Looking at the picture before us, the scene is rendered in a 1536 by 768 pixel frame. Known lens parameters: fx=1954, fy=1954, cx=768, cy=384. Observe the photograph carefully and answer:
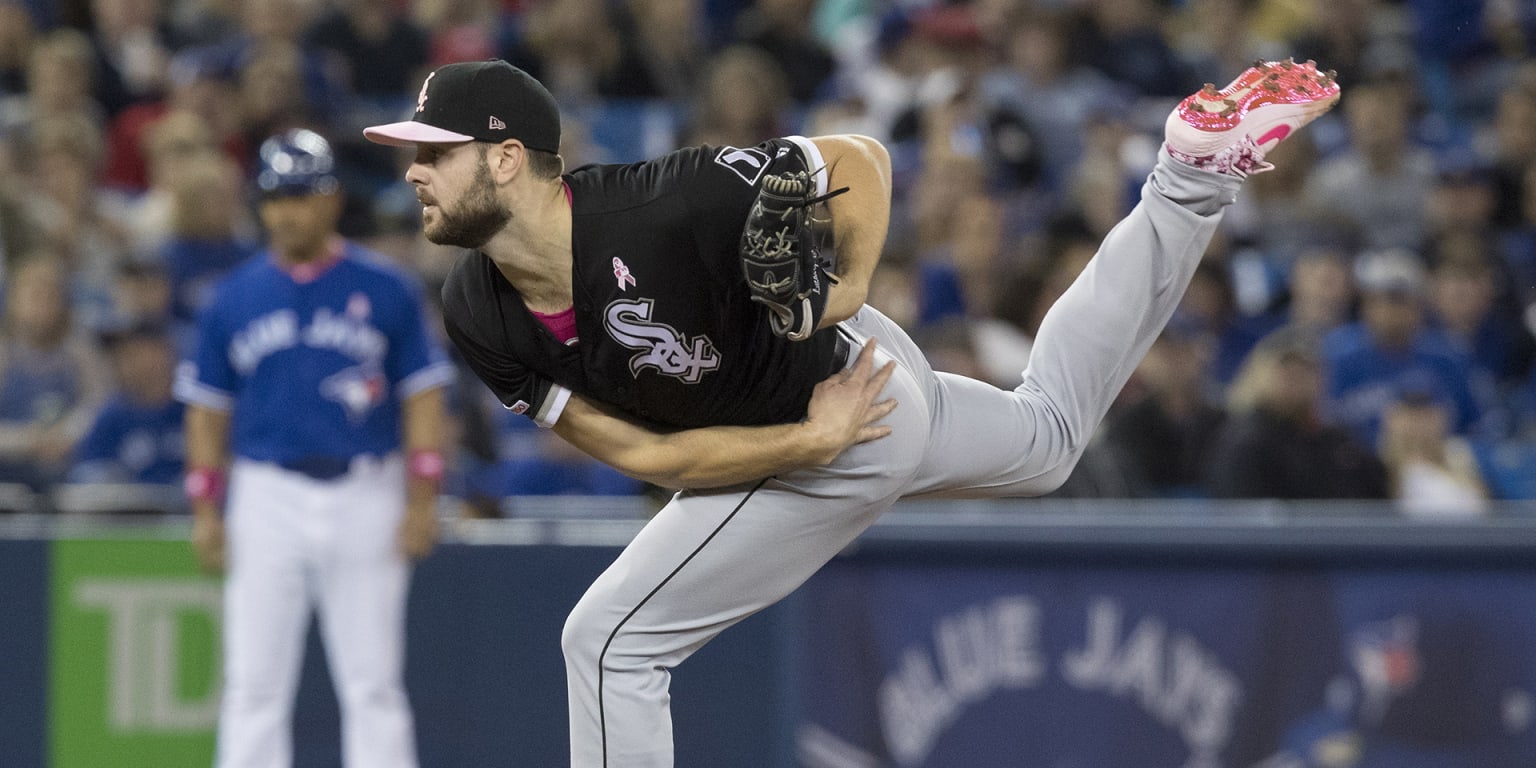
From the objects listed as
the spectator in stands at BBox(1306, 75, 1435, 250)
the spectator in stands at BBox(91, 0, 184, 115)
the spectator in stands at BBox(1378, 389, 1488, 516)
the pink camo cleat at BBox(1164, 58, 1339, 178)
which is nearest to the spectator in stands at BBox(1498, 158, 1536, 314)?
the spectator in stands at BBox(1306, 75, 1435, 250)

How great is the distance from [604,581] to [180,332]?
541 centimetres

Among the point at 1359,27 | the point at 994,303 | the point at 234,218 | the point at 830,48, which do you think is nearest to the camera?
the point at 994,303

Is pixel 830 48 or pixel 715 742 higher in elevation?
pixel 830 48

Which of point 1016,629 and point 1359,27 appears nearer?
point 1016,629

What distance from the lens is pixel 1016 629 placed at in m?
7.10

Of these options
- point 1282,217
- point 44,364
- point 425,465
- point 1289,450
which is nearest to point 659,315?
point 425,465

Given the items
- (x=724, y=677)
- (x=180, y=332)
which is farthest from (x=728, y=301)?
(x=180, y=332)

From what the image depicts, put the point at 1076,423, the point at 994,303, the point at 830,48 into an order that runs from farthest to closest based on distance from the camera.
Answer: the point at 830,48
the point at 994,303
the point at 1076,423

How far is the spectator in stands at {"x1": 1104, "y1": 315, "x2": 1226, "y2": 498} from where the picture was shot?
26.3 ft

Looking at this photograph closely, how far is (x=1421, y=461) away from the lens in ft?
26.2

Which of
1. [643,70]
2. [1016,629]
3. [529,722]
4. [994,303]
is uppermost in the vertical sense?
[643,70]

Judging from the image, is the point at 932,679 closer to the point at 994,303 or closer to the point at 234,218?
the point at 994,303

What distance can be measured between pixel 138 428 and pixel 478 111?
473cm

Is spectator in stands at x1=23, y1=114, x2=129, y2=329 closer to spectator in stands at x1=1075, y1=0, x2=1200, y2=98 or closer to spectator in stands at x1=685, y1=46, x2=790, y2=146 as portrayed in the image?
spectator in stands at x1=685, y1=46, x2=790, y2=146
